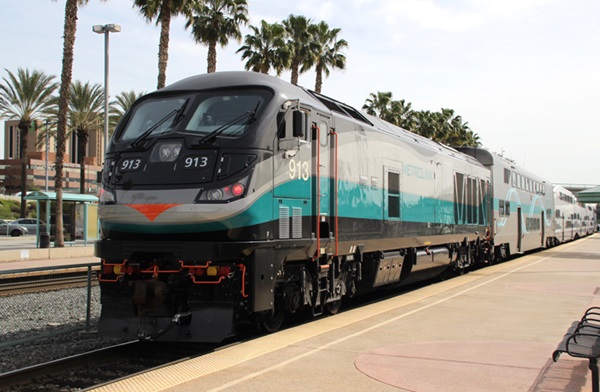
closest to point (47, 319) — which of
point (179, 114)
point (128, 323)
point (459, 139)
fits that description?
point (128, 323)

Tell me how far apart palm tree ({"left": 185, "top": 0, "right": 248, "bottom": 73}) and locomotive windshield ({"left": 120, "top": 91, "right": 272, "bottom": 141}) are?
2287 centimetres

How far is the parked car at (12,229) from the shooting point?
153ft

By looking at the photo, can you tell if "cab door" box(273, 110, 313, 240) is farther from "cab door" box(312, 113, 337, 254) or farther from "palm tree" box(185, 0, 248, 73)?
"palm tree" box(185, 0, 248, 73)

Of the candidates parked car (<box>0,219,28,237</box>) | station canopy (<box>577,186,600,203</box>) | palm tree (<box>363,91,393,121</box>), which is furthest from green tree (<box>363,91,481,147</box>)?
station canopy (<box>577,186,600,203</box>)

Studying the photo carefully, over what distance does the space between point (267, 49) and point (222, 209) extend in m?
28.6

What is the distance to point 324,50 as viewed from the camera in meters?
39.2

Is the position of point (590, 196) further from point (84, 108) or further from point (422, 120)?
point (84, 108)

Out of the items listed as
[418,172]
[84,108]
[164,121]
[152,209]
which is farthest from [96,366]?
[84,108]

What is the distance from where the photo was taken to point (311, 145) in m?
8.95

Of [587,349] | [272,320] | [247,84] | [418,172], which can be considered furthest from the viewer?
[418,172]

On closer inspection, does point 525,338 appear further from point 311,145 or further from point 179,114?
point 179,114

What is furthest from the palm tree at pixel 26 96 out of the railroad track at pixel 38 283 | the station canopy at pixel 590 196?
the station canopy at pixel 590 196

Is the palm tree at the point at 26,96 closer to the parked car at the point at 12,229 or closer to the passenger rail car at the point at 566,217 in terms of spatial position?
the parked car at the point at 12,229

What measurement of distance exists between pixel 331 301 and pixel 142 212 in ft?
12.5
